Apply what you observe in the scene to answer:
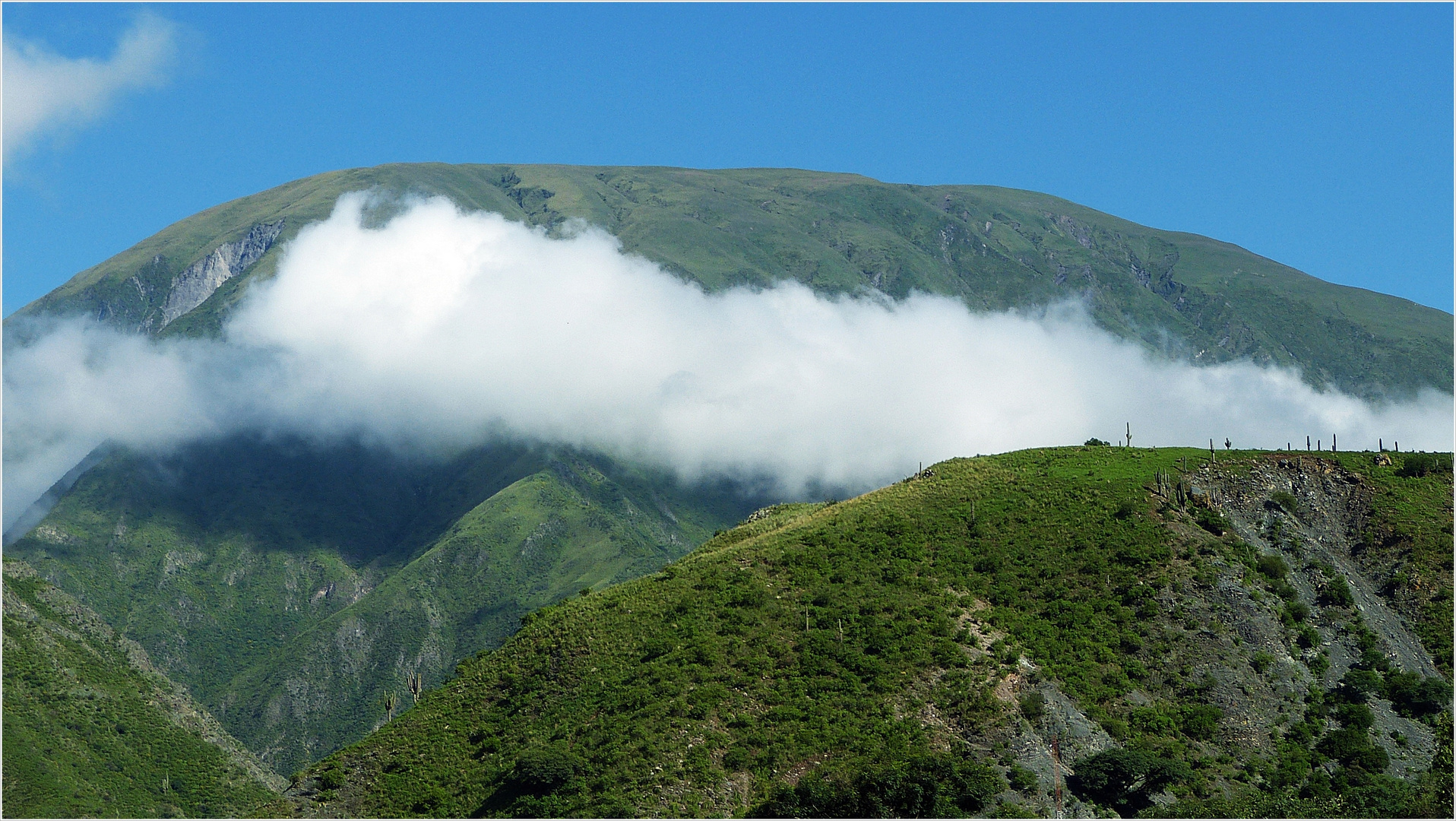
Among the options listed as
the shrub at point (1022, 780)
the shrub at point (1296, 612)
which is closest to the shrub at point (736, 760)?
the shrub at point (1022, 780)

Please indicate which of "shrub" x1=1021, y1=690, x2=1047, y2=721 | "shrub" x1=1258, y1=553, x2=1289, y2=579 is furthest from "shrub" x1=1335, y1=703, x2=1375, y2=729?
"shrub" x1=1021, y1=690, x2=1047, y2=721

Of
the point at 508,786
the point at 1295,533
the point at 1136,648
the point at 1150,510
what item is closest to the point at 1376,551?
the point at 1295,533

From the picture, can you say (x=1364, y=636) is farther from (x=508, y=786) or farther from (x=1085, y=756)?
(x=508, y=786)

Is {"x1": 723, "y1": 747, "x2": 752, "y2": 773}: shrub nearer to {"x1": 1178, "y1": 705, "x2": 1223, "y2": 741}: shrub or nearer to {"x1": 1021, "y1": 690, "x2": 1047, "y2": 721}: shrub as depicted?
{"x1": 1021, "y1": 690, "x2": 1047, "y2": 721}: shrub

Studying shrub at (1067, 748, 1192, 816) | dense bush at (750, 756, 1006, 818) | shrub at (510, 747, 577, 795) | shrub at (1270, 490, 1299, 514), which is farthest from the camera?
shrub at (1270, 490, 1299, 514)

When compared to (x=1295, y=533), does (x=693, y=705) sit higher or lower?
lower

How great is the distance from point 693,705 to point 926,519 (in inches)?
1361

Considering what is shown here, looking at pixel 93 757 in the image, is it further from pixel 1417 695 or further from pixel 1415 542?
pixel 1415 542

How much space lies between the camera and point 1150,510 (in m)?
122

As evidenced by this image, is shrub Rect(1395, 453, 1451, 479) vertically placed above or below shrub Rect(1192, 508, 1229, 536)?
above

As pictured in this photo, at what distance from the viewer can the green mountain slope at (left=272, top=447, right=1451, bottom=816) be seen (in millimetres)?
94875

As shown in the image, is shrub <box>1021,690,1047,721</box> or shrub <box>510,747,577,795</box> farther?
shrub <box>1021,690,1047,721</box>

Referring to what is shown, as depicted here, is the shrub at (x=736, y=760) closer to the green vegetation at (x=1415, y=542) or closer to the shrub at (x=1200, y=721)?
the shrub at (x=1200, y=721)

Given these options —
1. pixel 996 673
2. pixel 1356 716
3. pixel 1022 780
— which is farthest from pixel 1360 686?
pixel 1022 780
